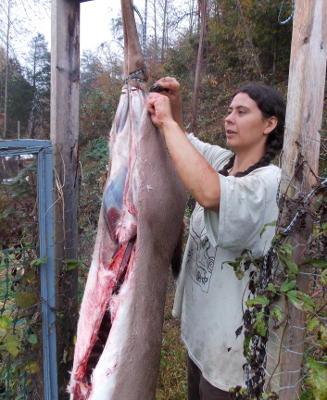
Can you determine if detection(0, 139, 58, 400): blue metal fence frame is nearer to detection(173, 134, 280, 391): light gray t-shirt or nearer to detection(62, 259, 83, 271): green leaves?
detection(62, 259, 83, 271): green leaves

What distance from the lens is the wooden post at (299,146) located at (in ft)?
3.13

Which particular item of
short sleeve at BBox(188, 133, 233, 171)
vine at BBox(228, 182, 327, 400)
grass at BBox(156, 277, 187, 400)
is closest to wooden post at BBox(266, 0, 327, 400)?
vine at BBox(228, 182, 327, 400)

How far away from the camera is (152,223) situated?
157cm

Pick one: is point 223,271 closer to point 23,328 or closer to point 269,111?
point 269,111

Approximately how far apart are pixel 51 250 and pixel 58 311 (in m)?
0.42

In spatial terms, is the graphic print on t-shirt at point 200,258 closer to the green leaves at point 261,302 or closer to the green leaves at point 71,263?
the green leaves at point 261,302

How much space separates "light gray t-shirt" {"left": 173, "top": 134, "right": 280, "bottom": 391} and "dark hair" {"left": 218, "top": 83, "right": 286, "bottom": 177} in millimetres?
118

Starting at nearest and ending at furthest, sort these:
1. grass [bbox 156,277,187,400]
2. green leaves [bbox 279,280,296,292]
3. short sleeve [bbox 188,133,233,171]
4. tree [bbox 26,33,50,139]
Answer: green leaves [bbox 279,280,296,292]
short sleeve [bbox 188,133,233,171]
grass [bbox 156,277,187,400]
tree [bbox 26,33,50,139]

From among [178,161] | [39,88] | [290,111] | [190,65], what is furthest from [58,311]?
[39,88]

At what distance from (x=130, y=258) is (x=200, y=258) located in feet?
1.28

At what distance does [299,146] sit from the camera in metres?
1.02

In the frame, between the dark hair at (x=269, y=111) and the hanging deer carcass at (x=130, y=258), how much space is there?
1.50ft

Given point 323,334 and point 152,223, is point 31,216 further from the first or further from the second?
point 323,334

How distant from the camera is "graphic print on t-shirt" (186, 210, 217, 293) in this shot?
1694 millimetres
